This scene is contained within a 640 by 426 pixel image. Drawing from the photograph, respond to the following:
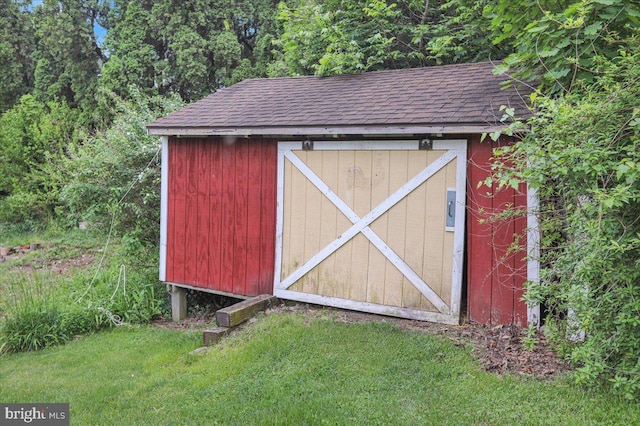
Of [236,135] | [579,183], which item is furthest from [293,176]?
[579,183]

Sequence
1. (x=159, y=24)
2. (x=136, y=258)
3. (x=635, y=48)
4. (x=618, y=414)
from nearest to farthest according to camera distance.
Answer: (x=618, y=414) → (x=635, y=48) → (x=136, y=258) → (x=159, y=24)

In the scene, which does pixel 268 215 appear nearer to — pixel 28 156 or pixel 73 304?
pixel 73 304

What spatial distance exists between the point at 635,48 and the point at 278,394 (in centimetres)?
345

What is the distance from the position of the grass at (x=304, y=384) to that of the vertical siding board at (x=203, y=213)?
3.91 feet

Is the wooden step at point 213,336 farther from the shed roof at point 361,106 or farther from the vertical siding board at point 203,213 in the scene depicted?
the shed roof at point 361,106

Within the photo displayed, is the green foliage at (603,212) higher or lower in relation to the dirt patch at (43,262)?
higher

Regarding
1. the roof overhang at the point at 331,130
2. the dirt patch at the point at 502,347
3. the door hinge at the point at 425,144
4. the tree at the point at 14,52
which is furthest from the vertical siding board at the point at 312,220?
the tree at the point at 14,52

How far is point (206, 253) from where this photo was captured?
6262 mm

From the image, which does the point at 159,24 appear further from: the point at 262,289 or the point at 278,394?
the point at 278,394

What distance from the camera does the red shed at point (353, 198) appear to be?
4488mm

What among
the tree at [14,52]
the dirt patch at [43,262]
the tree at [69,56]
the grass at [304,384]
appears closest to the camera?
the grass at [304,384]

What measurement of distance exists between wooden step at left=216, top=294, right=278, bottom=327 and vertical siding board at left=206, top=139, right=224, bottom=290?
0.88 metres

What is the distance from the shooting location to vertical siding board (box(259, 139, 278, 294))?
18.8 feet
